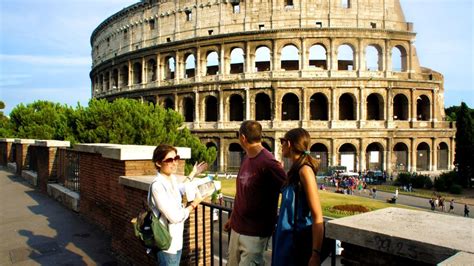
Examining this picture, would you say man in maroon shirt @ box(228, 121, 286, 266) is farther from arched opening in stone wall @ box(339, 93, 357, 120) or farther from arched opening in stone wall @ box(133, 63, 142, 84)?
arched opening in stone wall @ box(133, 63, 142, 84)

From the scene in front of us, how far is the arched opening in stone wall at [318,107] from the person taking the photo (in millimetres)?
33531

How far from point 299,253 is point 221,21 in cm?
3245

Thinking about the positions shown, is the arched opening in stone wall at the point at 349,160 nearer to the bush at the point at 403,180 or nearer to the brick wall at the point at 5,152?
the bush at the point at 403,180

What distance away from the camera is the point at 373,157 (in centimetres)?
3234

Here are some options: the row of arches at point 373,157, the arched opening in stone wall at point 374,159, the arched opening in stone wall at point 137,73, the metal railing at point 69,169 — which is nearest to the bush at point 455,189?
the row of arches at point 373,157

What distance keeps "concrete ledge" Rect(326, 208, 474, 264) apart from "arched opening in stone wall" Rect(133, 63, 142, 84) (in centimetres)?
3839

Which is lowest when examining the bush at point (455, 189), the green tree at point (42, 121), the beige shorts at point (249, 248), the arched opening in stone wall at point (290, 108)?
the bush at point (455, 189)

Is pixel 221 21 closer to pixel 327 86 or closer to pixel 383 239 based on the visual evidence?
pixel 327 86

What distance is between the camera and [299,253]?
8.83 ft

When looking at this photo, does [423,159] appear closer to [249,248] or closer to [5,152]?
[5,152]

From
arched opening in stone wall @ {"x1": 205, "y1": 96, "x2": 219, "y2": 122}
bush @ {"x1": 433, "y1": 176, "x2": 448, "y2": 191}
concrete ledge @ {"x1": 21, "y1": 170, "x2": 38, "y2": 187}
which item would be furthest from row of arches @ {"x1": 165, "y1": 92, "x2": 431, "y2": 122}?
concrete ledge @ {"x1": 21, "y1": 170, "x2": 38, "y2": 187}

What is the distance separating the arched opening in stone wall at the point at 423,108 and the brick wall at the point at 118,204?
33045 mm

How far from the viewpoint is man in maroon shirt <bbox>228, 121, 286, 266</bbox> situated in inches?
125

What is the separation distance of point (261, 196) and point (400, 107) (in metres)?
34.9
